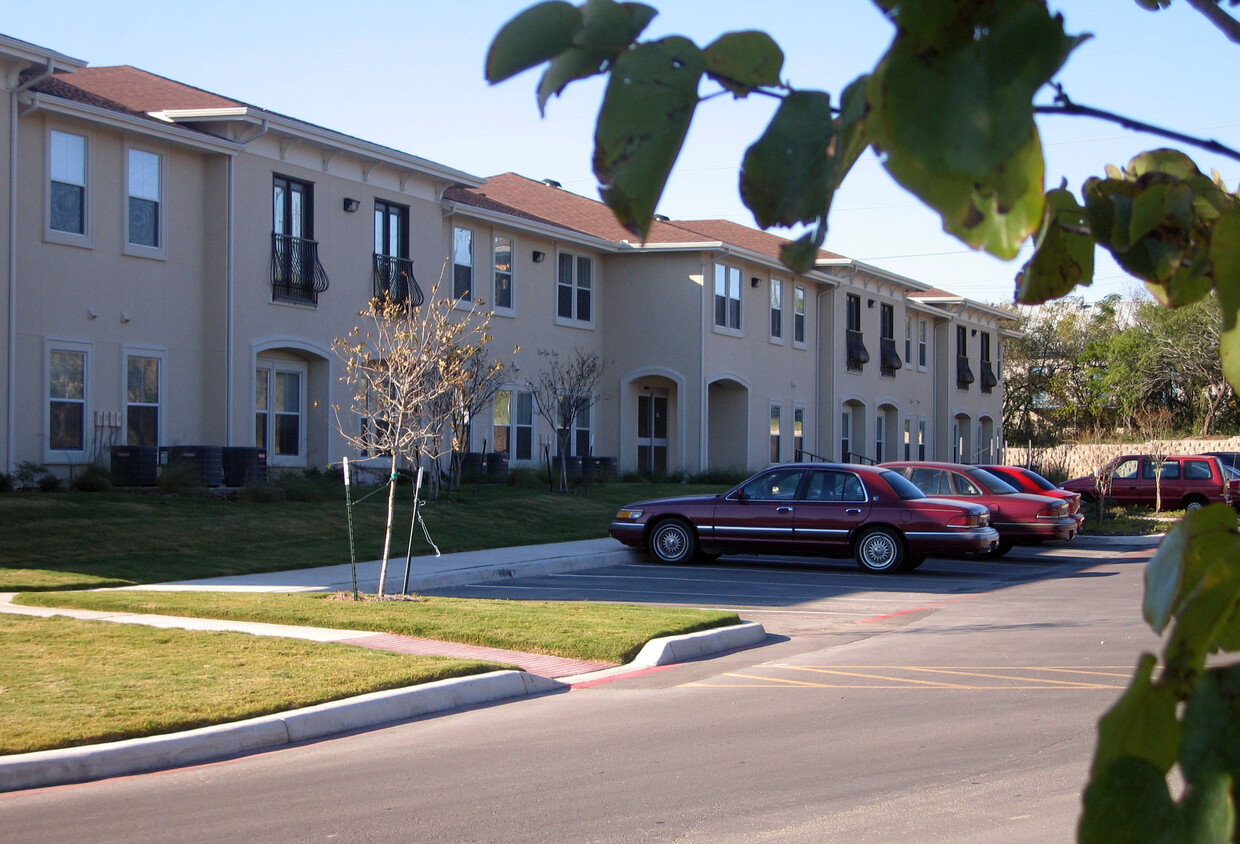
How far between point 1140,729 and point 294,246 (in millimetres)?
25406

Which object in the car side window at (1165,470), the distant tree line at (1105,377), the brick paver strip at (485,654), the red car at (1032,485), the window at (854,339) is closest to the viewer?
the brick paver strip at (485,654)

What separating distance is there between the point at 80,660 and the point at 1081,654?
343 inches

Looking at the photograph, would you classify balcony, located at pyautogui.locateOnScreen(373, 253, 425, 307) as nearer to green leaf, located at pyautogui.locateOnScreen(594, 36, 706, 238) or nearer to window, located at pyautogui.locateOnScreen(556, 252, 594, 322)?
window, located at pyautogui.locateOnScreen(556, 252, 594, 322)

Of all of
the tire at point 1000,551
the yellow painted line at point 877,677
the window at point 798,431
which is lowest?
Answer: the yellow painted line at point 877,677

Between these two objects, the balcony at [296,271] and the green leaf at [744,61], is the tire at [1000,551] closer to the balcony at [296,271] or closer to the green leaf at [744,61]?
the balcony at [296,271]

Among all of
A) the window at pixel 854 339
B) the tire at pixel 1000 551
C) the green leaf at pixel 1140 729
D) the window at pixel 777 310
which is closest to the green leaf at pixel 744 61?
the green leaf at pixel 1140 729

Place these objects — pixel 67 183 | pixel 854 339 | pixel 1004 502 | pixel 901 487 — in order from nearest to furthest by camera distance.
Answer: pixel 901 487, pixel 67 183, pixel 1004 502, pixel 854 339

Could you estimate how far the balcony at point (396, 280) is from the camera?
27297mm

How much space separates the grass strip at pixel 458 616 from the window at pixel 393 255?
13.7m

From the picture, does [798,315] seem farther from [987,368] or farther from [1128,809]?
[1128,809]

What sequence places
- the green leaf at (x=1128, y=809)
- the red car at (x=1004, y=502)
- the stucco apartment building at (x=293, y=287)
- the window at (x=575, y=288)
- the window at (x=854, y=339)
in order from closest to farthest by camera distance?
the green leaf at (x=1128, y=809), the stucco apartment building at (x=293, y=287), the red car at (x=1004, y=502), the window at (x=575, y=288), the window at (x=854, y=339)

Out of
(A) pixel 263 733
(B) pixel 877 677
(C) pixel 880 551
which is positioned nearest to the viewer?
(A) pixel 263 733

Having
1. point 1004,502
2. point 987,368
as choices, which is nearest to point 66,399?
point 1004,502

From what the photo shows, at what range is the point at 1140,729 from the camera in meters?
0.98
